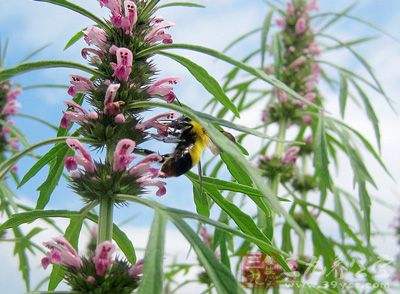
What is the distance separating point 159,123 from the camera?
2230 mm

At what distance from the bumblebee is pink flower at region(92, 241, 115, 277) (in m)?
0.50

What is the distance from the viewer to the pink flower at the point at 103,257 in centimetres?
192

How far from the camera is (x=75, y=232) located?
2389 mm

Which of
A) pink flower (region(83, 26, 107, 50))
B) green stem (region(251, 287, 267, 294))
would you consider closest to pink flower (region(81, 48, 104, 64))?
pink flower (region(83, 26, 107, 50))

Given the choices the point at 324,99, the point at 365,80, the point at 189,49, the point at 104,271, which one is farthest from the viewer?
the point at 324,99

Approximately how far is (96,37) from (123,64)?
0.69 feet

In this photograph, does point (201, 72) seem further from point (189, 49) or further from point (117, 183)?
point (117, 183)

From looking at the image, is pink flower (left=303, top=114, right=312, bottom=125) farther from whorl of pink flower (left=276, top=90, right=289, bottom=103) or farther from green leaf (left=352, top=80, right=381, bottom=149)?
green leaf (left=352, top=80, right=381, bottom=149)

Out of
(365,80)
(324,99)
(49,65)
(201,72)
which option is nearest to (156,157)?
(201,72)

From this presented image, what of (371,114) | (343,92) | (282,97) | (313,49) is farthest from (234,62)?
(313,49)

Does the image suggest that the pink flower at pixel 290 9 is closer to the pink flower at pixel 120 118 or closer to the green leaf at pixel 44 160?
the green leaf at pixel 44 160

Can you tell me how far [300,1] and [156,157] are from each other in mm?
4360

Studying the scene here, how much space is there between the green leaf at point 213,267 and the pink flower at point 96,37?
0.75m

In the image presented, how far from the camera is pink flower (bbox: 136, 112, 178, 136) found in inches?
85.0
